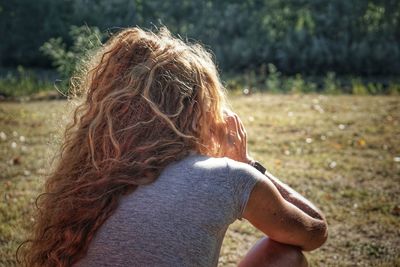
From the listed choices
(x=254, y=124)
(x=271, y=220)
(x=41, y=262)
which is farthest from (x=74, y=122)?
(x=254, y=124)

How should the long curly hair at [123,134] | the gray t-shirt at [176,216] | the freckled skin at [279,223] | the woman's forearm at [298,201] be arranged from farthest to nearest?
the woman's forearm at [298,201]
the freckled skin at [279,223]
the long curly hair at [123,134]
the gray t-shirt at [176,216]

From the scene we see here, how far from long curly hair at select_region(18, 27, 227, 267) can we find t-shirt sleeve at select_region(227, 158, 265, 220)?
0.68ft

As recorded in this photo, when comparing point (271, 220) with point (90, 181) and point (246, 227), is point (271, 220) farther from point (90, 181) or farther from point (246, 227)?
point (246, 227)

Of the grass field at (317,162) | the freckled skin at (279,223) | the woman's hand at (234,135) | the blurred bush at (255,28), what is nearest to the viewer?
the freckled skin at (279,223)

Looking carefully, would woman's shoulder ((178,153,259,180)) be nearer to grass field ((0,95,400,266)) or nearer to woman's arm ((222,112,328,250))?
woman's arm ((222,112,328,250))

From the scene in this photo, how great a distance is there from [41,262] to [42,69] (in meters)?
10.2

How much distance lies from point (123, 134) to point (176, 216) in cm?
37

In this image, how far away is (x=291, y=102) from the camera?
8258mm

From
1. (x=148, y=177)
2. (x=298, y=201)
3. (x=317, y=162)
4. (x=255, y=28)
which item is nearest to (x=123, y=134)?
(x=148, y=177)

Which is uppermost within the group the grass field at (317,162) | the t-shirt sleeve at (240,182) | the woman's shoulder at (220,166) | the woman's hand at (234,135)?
the woman's shoulder at (220,166)

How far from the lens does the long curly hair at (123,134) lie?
1818 mm

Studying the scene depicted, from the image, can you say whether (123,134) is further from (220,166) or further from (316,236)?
(316,236)

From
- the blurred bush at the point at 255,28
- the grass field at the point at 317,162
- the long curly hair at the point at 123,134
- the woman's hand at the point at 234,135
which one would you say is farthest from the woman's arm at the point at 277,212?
the blurred bush at the point at 255,28

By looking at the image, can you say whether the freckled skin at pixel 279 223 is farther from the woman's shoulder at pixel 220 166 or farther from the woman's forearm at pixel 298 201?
the woman's shoulder at pixel 220 166
